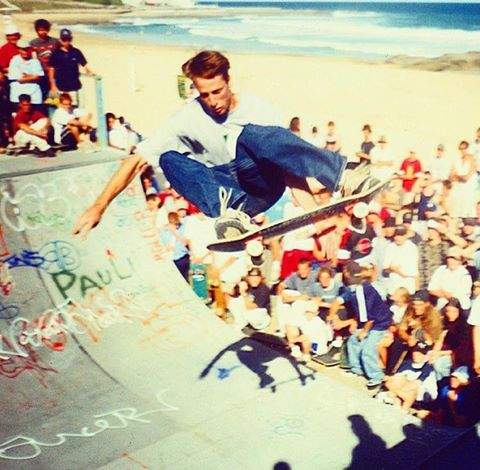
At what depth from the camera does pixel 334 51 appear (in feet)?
20.2

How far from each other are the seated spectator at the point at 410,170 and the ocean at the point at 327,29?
40.0 inches

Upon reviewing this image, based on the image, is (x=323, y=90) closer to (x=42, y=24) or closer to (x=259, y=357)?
(x=259, y=357)

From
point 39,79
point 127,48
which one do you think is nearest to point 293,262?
point 127,48

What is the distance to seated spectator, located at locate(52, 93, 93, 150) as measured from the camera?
6781mm

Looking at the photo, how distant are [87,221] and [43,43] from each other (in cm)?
197

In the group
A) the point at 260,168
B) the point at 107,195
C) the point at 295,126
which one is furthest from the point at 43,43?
the point at 295,126

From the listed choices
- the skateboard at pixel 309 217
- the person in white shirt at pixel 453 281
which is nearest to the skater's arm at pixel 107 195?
the skateboard at pixel 309 217

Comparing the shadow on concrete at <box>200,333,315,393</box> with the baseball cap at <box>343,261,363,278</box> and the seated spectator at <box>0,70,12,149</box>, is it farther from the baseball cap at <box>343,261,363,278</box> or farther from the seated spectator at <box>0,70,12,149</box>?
the seated spectator at <box>0,70,12,149</box>

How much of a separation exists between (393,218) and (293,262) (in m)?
1.16

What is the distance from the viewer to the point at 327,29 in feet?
20.2

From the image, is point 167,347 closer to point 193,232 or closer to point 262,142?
point 193,232

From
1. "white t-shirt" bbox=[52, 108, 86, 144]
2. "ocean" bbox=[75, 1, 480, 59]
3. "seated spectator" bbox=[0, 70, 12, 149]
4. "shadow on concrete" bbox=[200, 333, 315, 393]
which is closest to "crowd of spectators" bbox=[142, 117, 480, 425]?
"shadow on concrete" bbox=[200, 333, 315, 393]

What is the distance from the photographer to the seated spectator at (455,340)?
5773 mm

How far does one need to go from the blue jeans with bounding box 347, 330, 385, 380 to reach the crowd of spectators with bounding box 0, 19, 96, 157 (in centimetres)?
377
